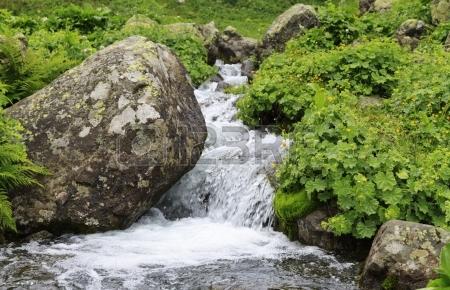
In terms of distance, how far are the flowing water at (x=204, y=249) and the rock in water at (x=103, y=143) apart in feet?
1.46

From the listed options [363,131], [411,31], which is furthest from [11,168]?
[411,31]

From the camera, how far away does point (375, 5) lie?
2142 centimetres

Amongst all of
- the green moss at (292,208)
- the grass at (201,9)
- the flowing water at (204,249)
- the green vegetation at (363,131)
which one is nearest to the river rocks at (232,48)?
the grass at (201,9)

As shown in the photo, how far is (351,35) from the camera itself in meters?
16.7

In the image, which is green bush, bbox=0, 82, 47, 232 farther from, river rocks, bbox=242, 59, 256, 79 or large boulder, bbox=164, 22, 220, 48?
large boulder, bbox=164, 22, 220, 48

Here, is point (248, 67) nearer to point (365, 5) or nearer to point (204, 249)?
point (365, 5)

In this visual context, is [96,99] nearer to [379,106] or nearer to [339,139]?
[339,139]

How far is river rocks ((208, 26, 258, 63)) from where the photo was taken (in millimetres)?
20469

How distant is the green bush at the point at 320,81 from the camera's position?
38.3ft

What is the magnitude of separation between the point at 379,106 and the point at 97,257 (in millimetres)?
6516

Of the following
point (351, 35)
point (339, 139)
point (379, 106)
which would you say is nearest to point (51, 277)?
point (339, 139)

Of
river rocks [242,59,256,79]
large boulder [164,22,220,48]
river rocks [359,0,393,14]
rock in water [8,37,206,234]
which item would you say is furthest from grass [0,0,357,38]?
Result: rock in water [8,37,206,234]

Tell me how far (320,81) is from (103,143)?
219 inches

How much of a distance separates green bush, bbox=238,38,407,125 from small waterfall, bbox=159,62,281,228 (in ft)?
1.80
